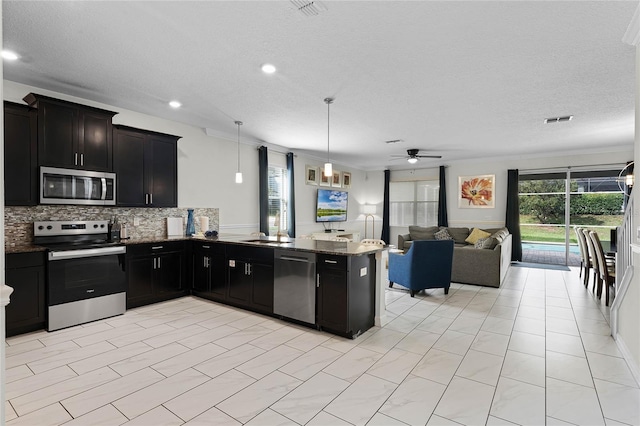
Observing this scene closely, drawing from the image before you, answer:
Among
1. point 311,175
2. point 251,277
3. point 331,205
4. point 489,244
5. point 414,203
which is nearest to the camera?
point 251,277

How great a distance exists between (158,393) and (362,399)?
59.2 inches

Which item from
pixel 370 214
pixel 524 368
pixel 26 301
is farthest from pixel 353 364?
pixel 370 214

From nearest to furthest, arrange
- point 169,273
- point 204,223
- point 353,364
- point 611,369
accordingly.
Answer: point 611,369
point 353,364
point 169,273
point 204,223

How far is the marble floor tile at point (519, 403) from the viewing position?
7.06 ft

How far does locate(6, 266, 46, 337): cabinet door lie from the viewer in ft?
11.1

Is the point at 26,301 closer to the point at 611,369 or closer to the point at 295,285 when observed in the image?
the point at 295,285

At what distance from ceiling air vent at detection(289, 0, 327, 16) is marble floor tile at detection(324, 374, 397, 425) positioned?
111 inches

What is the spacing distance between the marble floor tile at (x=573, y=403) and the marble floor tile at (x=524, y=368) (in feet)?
0.31

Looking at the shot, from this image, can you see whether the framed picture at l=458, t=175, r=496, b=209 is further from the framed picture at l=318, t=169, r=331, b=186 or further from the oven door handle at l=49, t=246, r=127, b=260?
the oven door handle at l=49, t=246, r=127, b=260

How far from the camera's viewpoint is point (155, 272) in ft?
15.1

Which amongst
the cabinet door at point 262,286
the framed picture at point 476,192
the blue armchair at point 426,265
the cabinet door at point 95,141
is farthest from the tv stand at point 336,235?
the cabinet door at point 95,141

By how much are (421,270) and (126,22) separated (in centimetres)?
460

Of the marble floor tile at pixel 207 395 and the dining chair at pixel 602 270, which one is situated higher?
the dining chair at pixel 602 270

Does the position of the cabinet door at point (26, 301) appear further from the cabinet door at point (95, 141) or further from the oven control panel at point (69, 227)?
the cabinet door at point (95, 141)
